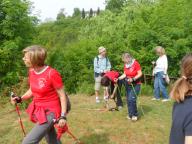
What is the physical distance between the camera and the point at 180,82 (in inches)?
112

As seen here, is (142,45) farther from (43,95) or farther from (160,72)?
(43,95)

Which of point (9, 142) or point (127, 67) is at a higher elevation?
point (127, 67)

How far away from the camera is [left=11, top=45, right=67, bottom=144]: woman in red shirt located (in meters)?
4.74

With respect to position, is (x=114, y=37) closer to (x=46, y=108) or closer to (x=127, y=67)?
(x=127, y=67)

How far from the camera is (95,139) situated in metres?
7.55

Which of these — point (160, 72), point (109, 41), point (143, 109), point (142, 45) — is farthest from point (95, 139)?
point (109, 41)

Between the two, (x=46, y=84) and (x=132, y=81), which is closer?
(x=46, y=84)

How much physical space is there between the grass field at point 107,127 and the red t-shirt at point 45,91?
2.60 metres

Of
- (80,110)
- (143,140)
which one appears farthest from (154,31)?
(143,140)

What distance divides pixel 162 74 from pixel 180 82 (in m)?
8.49

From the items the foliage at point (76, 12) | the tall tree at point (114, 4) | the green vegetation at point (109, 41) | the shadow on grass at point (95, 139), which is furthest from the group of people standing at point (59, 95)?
the foliage at point (76, 12)

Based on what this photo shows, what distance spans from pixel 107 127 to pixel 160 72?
3.52 meters

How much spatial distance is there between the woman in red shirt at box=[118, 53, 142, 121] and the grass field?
0.29m

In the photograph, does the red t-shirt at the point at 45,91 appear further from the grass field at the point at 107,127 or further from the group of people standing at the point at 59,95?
the grass field at the point at 107,127
